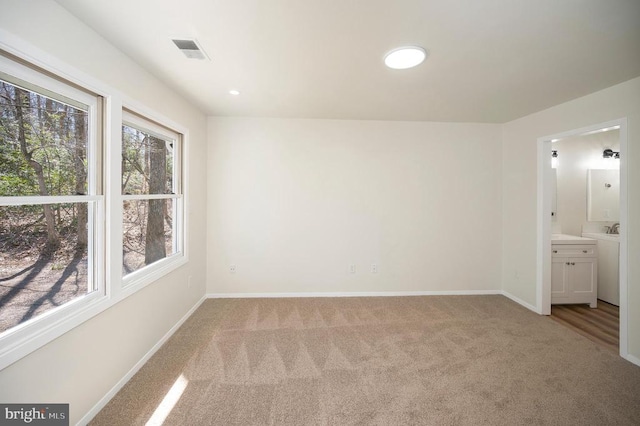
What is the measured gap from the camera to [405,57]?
201 centimetres

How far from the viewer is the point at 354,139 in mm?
3803

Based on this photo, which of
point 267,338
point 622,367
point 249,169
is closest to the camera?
point 622,367

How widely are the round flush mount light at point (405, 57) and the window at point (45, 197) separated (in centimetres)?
216

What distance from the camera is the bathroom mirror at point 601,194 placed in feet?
13.0

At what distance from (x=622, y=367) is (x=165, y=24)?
441 cm

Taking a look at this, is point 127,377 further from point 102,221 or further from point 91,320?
point 102,221

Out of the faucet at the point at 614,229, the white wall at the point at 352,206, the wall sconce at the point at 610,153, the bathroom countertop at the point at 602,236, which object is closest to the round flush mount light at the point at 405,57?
the white wall at the point at 352,206

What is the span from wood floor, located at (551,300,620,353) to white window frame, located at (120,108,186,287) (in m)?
4.43

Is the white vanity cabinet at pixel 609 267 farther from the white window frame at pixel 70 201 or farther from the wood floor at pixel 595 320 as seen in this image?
the white window frame at pixel 70 201

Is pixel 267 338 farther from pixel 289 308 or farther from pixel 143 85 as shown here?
pixel 143 85

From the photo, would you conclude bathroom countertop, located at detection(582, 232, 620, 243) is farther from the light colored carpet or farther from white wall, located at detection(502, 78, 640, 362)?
the light colored carpet

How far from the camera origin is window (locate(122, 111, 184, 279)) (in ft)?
7.32

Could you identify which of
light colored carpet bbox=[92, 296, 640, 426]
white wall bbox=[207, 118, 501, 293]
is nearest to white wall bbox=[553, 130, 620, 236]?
white wall bbox=[207, 118, 501, 293]

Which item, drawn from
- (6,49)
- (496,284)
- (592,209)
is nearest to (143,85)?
(6,49)
